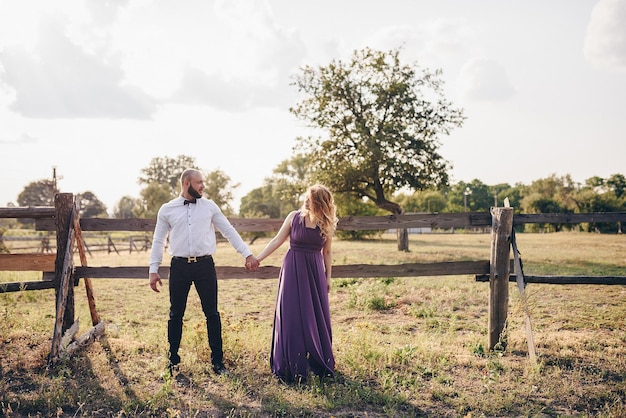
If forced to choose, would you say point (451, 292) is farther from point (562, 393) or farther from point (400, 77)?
point (400, 77)

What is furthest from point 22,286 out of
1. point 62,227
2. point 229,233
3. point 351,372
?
point 351,372

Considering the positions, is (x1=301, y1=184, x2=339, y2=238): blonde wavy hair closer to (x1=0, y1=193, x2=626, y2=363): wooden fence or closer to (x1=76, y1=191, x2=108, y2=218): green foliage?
(x1=0, y1=193, x2=626, y2=363): wooden fence

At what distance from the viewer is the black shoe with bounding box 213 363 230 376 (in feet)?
16.6

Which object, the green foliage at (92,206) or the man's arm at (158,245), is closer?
the man's arm at (158,245)

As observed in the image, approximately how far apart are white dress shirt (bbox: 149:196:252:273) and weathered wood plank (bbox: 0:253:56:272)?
5.68 feet

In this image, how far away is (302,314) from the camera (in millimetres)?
5066

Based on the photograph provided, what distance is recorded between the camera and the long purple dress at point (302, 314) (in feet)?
16.4

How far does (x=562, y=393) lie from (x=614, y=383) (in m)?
0.78

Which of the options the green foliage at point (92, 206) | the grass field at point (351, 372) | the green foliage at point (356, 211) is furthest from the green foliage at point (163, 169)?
the grass field at point (351, 372)

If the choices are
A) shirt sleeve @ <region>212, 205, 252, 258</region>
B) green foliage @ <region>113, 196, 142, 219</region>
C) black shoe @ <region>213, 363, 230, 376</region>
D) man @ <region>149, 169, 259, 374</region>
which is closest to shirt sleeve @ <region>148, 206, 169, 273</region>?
man @ <region>149, 169, 259, 374</region>

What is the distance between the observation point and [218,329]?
17.4 feet

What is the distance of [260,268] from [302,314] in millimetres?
1220

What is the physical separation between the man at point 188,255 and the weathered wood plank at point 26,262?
68.1 inches

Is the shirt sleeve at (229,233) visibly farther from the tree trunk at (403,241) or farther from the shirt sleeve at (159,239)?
the tree trunk at (403,241)
